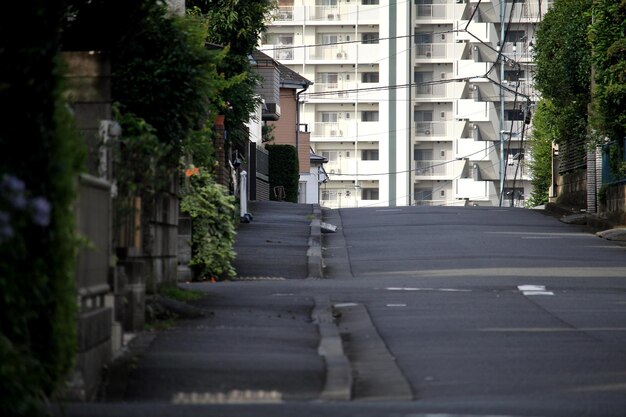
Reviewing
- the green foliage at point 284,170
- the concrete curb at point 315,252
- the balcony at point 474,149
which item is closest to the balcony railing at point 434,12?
the balcony at point 474,149

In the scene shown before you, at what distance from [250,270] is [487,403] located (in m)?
15.3

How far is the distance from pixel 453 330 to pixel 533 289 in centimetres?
574

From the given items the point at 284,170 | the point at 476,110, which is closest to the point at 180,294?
the point at 284,170

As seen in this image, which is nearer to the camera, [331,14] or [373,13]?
[373,13]

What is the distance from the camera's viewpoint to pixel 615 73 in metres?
32.5

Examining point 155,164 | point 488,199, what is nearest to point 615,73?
point 155,164

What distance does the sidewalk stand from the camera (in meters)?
9.77

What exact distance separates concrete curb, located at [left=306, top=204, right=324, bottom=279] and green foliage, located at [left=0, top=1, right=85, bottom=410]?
53.1 ft

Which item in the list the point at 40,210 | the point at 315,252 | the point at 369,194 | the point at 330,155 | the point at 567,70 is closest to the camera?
the point at 40,210

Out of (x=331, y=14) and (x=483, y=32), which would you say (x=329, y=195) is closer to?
(x=331, y=14)

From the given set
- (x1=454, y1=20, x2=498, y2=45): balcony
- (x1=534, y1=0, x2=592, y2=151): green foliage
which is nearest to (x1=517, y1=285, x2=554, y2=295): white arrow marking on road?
(x1=534, y1=0, x2=592, y2=151): green foliage

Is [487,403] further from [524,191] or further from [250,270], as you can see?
[524,191]

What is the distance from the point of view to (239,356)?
1135 centimetres

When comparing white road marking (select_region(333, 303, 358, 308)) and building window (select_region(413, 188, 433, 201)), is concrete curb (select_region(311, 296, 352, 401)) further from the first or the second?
building window (select_region(413, 188, 433, 201))
